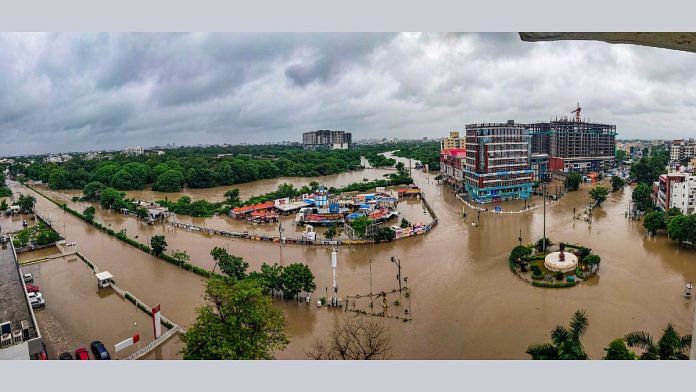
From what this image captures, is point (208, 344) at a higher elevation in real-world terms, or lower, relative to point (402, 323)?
higher

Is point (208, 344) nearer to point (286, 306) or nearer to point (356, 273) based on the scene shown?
point (286, 306)

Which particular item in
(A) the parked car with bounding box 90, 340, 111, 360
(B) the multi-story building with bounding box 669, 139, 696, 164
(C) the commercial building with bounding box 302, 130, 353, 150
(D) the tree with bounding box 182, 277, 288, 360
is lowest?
(A) the parked car with bounding box 90, 340, 111, 360

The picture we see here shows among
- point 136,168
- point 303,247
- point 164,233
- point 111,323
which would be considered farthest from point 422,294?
point 136,168

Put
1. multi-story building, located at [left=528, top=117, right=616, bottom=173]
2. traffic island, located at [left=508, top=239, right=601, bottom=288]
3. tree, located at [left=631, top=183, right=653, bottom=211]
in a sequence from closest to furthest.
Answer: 1. traffic island, located at [left=508, top=239, right=601, bottom=288]
2. tree, located at [left=631, top=183, right=653, bottom=211]
3. multi-story building, located at [left=528, top=117, right=616, bottom=173]

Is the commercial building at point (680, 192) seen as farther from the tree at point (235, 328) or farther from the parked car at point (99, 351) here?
the parked car at point (99, 351)

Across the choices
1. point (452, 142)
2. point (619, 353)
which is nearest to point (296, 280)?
point (619, 353)

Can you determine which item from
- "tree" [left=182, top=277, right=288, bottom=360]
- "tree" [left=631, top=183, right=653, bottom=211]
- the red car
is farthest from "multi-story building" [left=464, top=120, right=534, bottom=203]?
the red car

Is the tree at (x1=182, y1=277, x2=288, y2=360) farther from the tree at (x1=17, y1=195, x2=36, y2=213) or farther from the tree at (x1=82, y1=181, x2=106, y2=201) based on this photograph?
the tree at (x1=82, y1=181, x2=106, y2=201)
